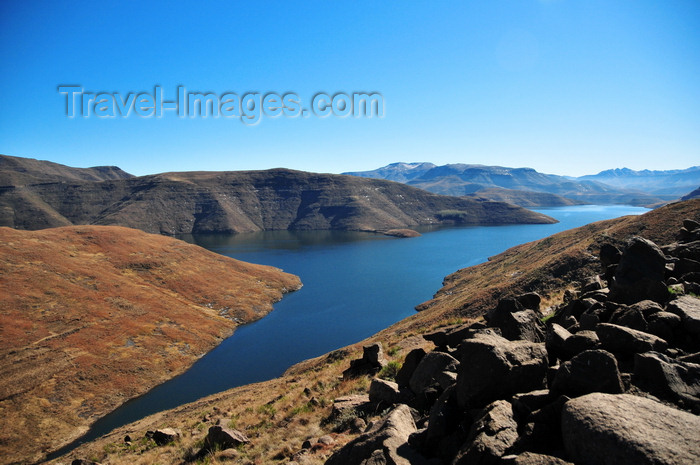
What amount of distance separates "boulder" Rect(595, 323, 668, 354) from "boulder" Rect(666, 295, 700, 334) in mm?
1407

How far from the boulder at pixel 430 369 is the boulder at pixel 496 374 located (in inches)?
113

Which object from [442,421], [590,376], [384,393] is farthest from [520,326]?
[384,393]

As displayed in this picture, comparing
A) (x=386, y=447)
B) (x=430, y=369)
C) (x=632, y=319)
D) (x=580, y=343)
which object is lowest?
(x=386, y=447)

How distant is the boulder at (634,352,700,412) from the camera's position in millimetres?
7270

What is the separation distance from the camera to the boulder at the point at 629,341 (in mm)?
8680

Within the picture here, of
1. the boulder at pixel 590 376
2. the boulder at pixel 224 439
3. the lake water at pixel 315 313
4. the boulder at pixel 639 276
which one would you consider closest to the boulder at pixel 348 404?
the boulder at pixel 224 439

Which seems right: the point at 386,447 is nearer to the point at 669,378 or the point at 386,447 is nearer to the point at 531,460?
the point at 531,460

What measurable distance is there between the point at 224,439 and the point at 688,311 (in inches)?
706

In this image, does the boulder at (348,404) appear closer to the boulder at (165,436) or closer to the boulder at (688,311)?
the boulder at (688,311)

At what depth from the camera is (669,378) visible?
7.45 meters

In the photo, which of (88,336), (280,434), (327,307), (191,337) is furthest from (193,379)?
(280,434)

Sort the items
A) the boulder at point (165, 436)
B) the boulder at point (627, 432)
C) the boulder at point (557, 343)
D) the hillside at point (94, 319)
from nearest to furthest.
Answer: the boulder at point (627, 432) → the boulder at point (557, 343) → the boulder at point (165, 436) → the hillside at point (94, 319)

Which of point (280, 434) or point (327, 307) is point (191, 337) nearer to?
point (327, 307)

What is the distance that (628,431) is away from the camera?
5949 millimetres
